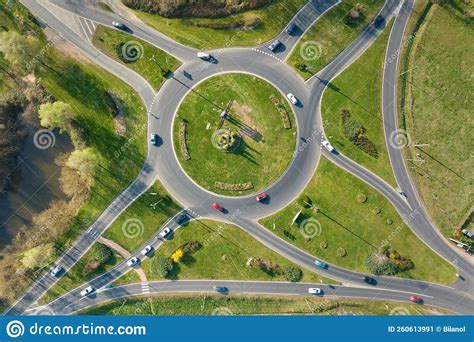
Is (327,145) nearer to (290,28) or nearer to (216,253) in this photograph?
(290,28)

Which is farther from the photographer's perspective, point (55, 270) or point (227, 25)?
point (227, 25)

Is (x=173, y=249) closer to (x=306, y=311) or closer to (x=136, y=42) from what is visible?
(x=306, y=311)

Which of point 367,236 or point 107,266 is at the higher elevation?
point 367,236

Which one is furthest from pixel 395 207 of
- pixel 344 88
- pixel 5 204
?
pixel 5 204

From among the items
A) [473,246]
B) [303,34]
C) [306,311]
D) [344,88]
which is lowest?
[306,311]

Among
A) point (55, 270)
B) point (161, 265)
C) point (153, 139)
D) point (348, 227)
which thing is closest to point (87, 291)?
point (55, 270)

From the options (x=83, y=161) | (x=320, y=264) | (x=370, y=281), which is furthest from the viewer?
(x=370, y=281)

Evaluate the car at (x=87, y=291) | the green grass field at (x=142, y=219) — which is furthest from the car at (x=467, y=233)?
the car at (x=87, y=291)
